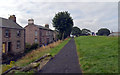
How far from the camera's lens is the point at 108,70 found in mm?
6594

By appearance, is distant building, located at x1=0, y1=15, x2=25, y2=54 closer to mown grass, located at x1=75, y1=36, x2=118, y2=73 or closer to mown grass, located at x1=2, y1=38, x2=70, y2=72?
mown grass, located at x1=2, y1=38, x2=70, y2=72

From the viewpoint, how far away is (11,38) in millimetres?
22703

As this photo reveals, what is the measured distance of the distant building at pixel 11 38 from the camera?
20.6 metres

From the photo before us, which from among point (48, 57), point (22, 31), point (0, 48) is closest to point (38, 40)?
point (22, 31)

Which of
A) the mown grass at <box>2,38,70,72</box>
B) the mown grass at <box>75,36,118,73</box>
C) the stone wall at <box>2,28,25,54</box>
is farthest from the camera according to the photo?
the stone wall at <box>2,28,25,54</box>

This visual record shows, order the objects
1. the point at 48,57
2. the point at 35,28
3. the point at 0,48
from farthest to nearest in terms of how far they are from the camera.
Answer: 1. the point at 35,28
2. the point at 0,48
3. the point at 48,57

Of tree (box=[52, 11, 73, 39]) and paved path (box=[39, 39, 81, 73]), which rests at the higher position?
tree (box=[52, 11, 73, 39])

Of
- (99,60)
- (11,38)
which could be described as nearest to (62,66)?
(99,60)

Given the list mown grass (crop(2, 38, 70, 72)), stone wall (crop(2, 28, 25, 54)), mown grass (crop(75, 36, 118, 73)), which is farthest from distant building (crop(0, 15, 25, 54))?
mown grass (crop(75, 36, 118, 73))

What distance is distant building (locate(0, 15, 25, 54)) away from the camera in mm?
20641

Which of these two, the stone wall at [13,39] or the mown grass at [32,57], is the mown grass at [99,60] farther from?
the stone wall at [13,39]

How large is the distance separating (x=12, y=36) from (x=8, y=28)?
211 cm

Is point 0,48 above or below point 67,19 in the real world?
below

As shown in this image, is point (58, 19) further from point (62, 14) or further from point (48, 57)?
point (48, 57)
